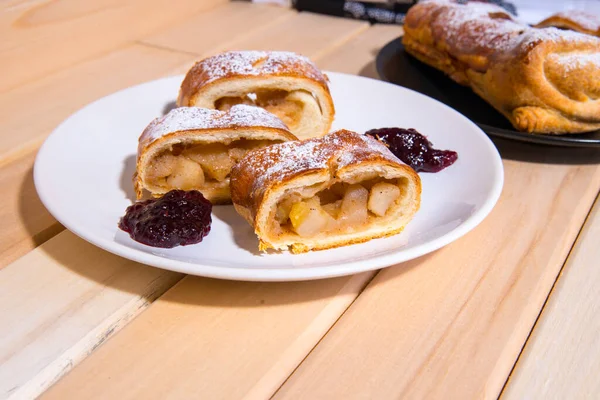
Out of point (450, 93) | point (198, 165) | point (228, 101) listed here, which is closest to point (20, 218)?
point (198, 165)

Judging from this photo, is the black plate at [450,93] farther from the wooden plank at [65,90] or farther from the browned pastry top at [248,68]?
the wooden plank at [65,90]

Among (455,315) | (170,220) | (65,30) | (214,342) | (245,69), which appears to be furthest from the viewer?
(65,30)

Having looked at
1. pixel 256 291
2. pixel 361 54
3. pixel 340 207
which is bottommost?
pixel 361 54

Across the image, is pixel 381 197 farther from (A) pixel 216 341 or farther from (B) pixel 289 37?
(B) pixel 289 37

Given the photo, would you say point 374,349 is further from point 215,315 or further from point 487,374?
point 215,315

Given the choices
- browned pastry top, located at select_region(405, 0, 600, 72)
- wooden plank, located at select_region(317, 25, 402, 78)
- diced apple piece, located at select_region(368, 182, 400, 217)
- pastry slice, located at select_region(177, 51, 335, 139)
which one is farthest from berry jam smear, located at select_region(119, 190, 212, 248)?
wooden plank, located at select_region(317, 25, 402, 78)

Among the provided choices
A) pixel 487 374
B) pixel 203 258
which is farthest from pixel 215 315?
pixel 487 374
